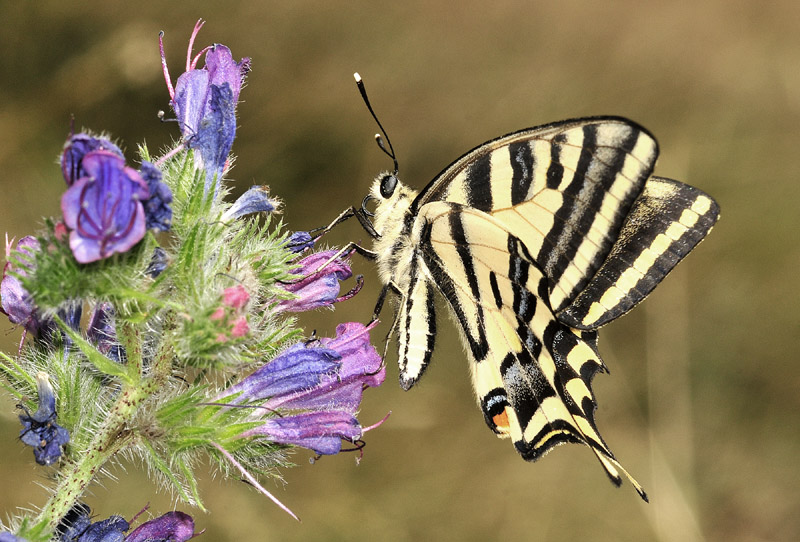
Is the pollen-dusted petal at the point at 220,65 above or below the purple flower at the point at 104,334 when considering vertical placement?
above

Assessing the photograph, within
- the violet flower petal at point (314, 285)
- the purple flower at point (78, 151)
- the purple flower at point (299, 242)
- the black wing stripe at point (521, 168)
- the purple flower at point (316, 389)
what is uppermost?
the black wing stripe at point (521, 168)

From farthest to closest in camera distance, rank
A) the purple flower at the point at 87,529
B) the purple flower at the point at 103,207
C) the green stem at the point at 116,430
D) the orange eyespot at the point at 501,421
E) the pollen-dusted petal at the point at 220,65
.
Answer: the orange eyespot at the point at 501,421, the pollen-dusted petal at the point at 220,65, the purple flower at the point at 87,529, the green stem at the point at 116,430, the purple flower at the point at 103,207

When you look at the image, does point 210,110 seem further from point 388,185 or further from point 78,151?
point 388,185

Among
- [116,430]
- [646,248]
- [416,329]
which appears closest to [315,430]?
[116,430]

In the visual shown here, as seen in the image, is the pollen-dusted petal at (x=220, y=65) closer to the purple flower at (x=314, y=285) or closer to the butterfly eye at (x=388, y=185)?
the purple flower at (x=314, y=285)

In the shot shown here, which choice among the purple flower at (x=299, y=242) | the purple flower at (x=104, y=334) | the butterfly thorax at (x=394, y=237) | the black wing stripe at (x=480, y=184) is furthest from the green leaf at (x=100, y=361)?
the black wing stripe at (x=480, y=184)

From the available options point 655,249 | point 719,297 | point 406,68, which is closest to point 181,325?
point 655,249
